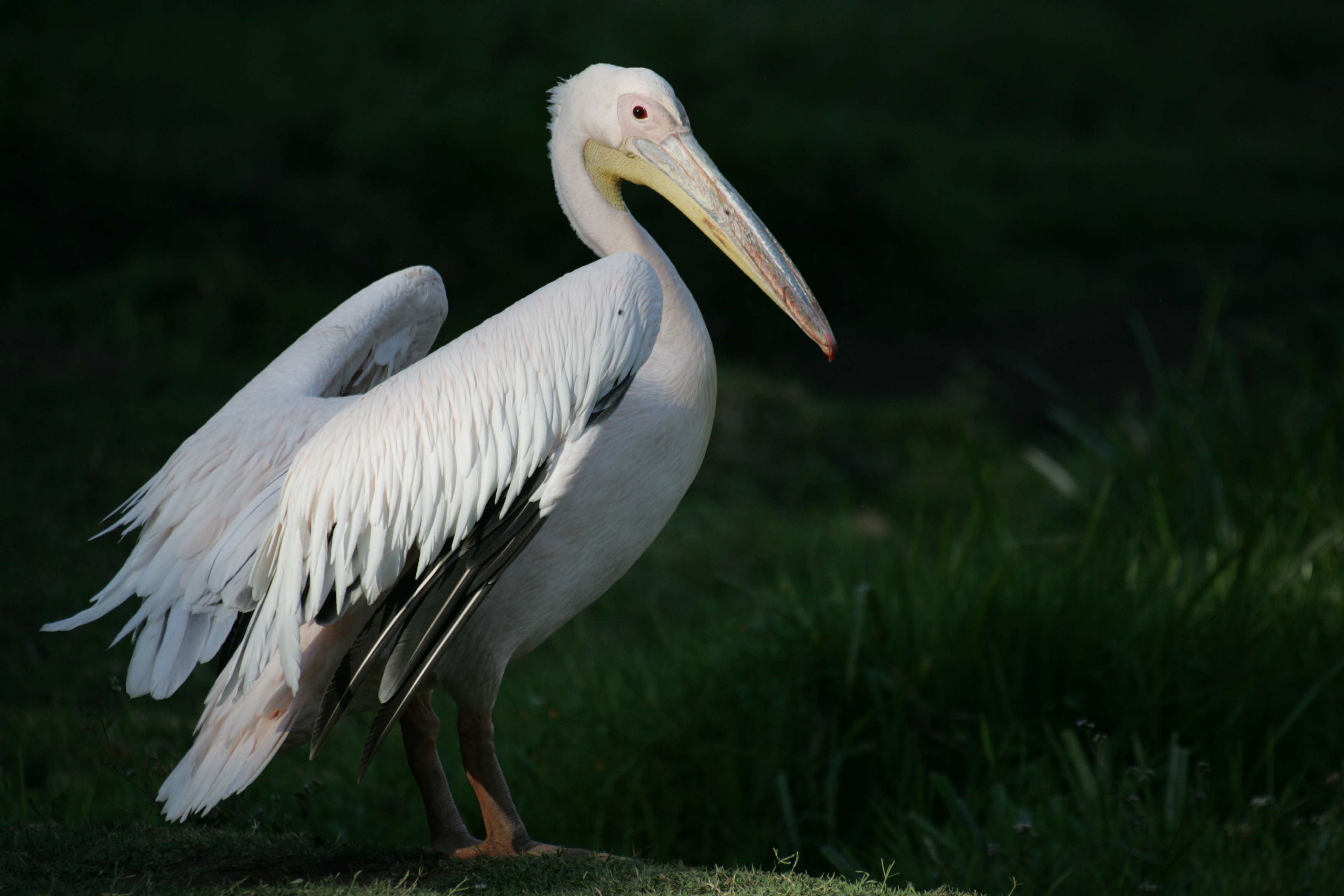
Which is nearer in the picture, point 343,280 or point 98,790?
point 98,790

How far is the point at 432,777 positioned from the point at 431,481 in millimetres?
654

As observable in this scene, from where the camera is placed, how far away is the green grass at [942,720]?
276cm

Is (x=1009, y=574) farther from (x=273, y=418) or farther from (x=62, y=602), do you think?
(x=62, y=602)

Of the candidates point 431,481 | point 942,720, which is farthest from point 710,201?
point 942,720

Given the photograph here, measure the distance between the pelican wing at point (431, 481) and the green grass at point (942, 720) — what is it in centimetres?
53

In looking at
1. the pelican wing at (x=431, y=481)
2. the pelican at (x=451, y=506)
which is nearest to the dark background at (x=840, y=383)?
the pelican at (x=451, y=506)

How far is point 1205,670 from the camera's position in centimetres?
324

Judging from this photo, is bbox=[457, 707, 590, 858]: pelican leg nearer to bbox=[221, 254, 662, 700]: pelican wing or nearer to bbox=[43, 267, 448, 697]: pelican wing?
bbox=[221, 254, 662, 700]: pelican wing

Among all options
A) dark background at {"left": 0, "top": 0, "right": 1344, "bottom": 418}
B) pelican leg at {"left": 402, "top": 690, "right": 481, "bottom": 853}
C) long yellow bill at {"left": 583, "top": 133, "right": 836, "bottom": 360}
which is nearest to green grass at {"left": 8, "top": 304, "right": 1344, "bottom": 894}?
pelican leg at {"left": 402, "top": 690, "right": 481, "bottom": 853}

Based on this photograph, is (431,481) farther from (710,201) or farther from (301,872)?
(710,201)

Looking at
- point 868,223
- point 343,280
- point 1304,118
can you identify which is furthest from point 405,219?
point 1304,118

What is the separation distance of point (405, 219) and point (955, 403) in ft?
12.7

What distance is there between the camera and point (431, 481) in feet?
7.35

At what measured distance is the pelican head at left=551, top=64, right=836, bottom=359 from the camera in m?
2.61
